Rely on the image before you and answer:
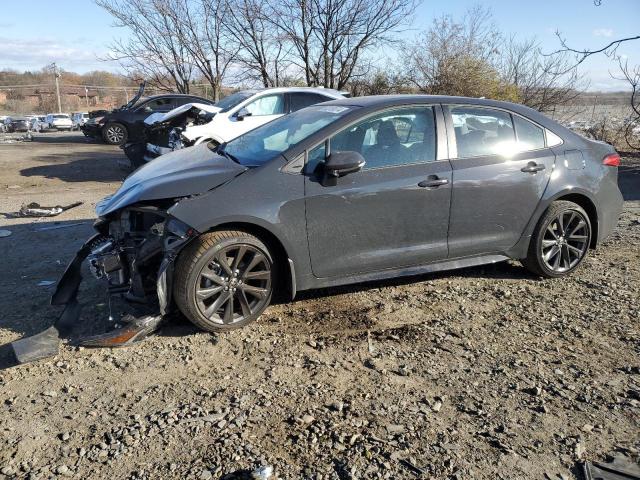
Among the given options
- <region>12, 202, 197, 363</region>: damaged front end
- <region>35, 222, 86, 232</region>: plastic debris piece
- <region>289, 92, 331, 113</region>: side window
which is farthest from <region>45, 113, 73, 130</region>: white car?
<region>12, 202, 197, 363</region>: damaged front end

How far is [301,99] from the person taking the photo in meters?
10.5

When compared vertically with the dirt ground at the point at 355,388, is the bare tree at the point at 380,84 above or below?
above

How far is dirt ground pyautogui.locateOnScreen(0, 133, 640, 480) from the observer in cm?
269

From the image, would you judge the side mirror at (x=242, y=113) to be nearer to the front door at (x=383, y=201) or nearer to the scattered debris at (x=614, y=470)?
the front door at (x=383, y=201)

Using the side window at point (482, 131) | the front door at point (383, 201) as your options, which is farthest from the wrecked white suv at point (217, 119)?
the front door at point (383, 201)

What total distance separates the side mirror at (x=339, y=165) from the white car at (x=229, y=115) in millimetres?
5404

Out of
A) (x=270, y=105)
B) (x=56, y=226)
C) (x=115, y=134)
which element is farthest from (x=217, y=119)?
(x=115, y=134)

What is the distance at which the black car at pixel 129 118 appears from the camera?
1680cm

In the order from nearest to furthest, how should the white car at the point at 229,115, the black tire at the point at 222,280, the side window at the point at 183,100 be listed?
the black tire at the point at 222,280
the white car at the point at 229,115
the side window at the point at 183,100

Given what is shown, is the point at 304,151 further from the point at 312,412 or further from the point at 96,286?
the point at 96,286

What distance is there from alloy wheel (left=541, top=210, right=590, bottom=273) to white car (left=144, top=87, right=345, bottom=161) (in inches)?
227

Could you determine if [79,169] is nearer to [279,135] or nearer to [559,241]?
[279,135]

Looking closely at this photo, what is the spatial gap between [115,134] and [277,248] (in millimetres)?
15881

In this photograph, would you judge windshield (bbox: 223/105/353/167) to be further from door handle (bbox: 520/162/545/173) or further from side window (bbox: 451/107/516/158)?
door handle (bbox: 520/162/545/173)
